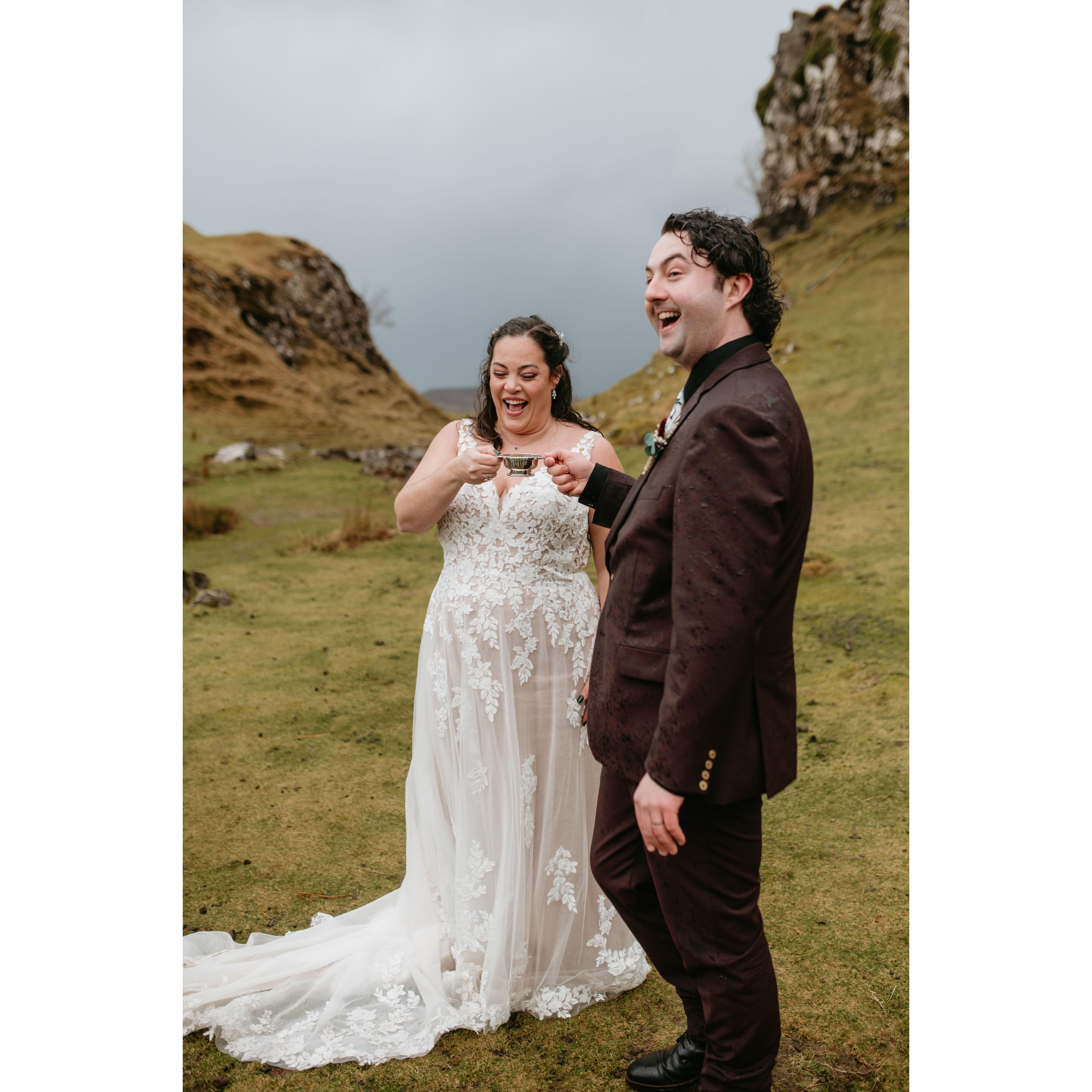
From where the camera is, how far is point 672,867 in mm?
1906

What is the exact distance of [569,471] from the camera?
2.57 meters

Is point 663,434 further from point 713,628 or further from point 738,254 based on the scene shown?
point 713,628

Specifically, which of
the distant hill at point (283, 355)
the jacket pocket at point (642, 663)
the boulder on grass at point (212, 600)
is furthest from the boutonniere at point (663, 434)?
the distant hill at point (283, 355)

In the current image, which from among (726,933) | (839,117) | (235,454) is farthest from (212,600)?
(839,117)

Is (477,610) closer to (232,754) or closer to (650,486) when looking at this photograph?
(650,486)

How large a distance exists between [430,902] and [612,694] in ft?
4.55

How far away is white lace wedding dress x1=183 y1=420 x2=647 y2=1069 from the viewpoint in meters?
2.74

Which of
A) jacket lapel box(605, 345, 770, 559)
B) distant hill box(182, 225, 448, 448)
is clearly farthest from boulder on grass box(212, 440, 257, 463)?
jacket lapel box(605, 345, 770, 559)

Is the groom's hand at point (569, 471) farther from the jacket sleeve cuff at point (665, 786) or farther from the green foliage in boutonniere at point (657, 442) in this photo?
the jacket sleeve cuff at point (665, 786)

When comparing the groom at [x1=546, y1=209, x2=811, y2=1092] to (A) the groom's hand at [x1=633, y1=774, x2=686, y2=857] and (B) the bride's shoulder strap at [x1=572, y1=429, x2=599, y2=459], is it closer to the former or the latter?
(A) the groom's hand at [x1=633, y1=774, x2=686, y2=857]

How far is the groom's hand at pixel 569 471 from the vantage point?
2549 millimetres

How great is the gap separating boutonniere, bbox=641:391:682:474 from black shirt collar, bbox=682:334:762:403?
3 cm

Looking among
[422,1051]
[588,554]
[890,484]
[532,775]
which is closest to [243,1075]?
[422,1051]

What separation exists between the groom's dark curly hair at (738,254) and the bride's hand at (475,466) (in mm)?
860
